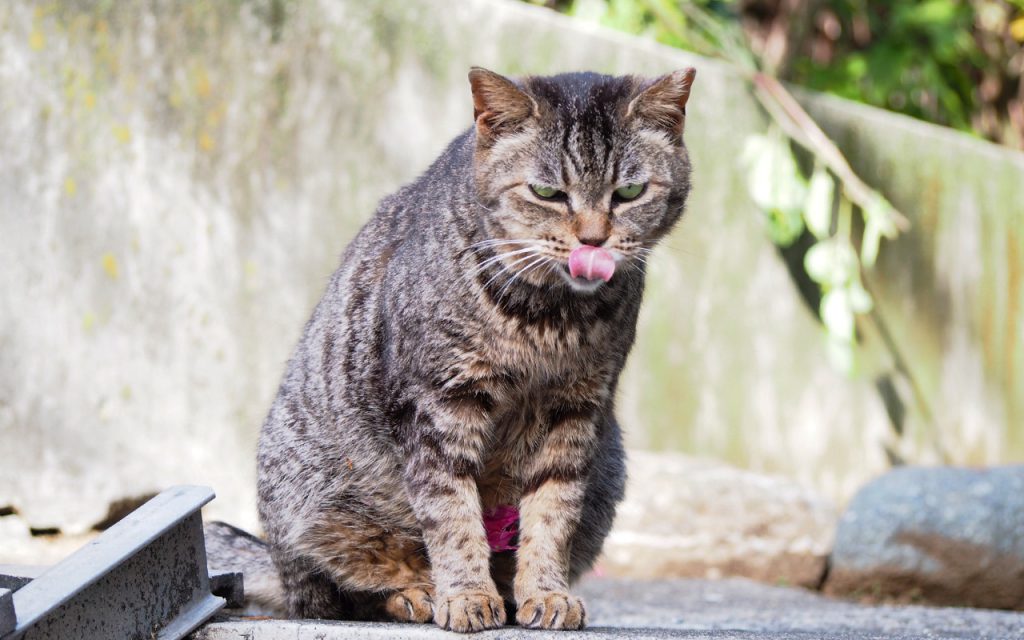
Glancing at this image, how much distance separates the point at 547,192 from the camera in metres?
Result: 2.77

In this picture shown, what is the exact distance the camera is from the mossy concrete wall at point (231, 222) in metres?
4.35

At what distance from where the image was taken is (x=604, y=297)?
112 inches

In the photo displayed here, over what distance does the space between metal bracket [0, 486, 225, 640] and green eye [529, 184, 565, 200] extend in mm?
1029

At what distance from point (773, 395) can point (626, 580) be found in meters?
1.34

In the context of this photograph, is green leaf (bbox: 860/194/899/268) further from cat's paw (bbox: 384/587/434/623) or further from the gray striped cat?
cat's paw (bbox: 384/587/434/623)

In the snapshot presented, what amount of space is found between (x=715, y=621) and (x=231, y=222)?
2.41m

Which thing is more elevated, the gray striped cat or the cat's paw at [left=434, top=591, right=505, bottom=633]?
the gray striped cat

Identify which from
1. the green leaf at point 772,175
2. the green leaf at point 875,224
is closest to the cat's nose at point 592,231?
the green leaf at point 772,175

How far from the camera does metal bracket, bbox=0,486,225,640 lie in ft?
7.32

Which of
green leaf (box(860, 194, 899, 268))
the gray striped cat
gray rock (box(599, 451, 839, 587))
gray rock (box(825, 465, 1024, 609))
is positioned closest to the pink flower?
the gray striped cat

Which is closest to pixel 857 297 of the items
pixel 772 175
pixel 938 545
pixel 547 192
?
Result: pixel 772 175

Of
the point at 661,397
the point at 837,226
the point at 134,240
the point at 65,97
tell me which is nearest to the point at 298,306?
the point at 134,240

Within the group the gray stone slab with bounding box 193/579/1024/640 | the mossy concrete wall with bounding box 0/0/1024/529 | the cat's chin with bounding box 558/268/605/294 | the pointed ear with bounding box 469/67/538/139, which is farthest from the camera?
the mossy concrete wall with bounding box 0/0/1024/529

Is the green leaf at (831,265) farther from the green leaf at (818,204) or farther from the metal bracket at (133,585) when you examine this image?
the metal bracket at (133,585)
